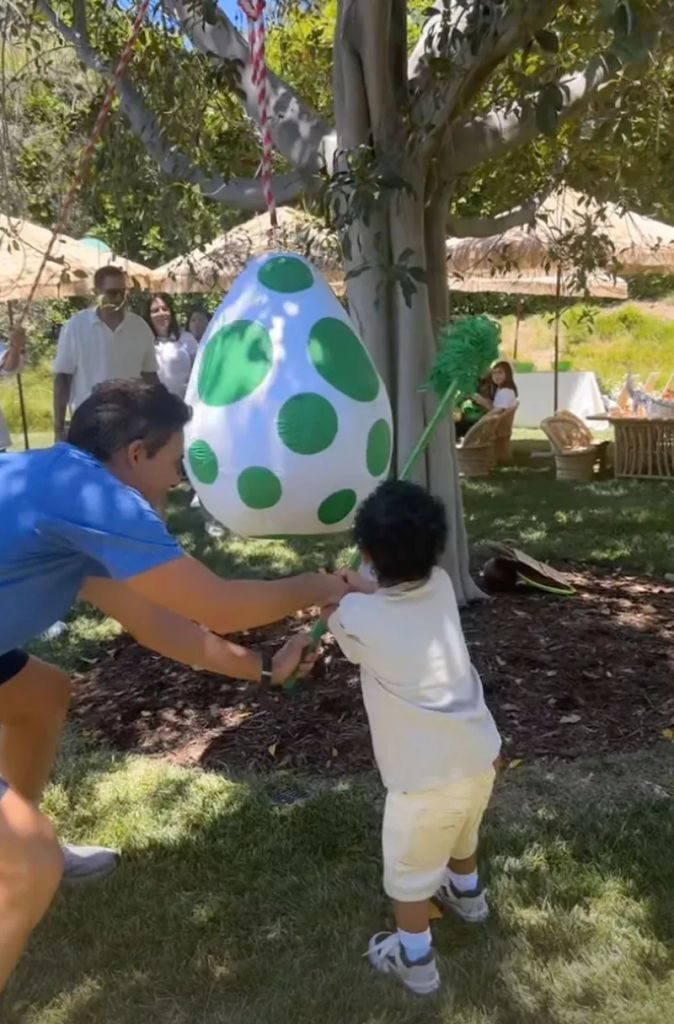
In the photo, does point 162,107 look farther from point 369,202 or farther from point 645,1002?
point 645,1002

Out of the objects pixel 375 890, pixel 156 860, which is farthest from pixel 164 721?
pixel 375 890

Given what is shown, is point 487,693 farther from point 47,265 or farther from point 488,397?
point 488,397

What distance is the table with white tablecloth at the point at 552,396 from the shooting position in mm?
13758

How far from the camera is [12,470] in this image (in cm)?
210

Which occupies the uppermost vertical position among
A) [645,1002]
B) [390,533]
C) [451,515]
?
[390,533]

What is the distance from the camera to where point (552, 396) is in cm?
1415

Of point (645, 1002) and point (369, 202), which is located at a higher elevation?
point (369, 202)

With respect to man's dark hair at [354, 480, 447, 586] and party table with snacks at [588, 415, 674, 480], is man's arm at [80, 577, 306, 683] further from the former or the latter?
party table with snacks at [588, 415, 674, 480]

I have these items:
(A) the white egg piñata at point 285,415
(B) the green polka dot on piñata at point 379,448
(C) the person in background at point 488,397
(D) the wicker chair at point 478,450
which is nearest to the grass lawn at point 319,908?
(A) the white egg piñata at point 285,415

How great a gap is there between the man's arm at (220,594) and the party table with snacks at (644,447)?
7.60 metres

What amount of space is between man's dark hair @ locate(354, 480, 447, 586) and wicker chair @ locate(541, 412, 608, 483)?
24.8 ft

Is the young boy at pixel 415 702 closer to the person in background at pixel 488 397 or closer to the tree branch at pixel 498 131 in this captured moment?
the tree branch at pixel 498 131

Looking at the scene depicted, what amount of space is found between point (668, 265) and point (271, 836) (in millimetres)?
→ 8636

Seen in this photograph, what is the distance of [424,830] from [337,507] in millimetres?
783
